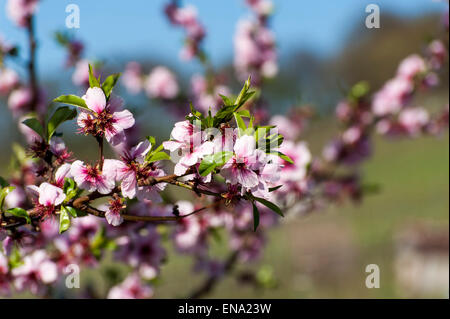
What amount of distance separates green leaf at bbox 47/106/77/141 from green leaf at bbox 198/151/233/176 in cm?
33

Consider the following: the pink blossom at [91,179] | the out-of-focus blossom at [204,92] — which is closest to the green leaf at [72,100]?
the pink blossom at [91,179]

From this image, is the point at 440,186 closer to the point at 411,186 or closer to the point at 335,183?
the point at 411,186

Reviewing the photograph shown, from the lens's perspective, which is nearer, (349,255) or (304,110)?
(304,110)

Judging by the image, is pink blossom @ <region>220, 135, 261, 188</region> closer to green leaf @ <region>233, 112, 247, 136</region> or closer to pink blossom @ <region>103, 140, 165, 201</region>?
green leaf @ <region>233, 112, 247, 136</region>

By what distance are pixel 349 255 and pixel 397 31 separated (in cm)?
2463

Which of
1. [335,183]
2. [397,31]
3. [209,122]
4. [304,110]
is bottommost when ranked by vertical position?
[209,122]

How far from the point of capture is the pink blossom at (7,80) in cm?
215

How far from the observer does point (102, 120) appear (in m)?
0.89

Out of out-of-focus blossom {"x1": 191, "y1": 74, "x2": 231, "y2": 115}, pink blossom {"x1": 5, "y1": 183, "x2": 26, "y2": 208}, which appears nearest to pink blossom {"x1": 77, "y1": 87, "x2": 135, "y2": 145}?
pink blossom {"x1": 5, "y1": 183, "x2": 26, "y2": 208}

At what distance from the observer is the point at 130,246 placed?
153 centimetres

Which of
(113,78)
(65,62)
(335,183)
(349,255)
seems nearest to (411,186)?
(349,255)

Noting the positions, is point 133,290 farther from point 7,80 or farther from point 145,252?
point 7,80
